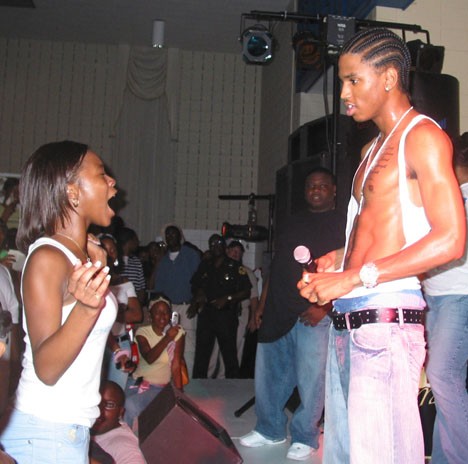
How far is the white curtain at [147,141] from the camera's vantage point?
34.2 ft

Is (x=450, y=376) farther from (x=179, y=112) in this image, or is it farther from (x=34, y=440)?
(x=179, y=112)

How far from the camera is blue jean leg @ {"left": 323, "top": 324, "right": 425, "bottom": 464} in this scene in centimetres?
159

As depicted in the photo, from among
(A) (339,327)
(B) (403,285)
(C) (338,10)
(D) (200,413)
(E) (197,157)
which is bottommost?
(D) (200,413)

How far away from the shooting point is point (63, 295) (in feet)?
4.86

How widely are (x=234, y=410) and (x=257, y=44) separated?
361 centimetres

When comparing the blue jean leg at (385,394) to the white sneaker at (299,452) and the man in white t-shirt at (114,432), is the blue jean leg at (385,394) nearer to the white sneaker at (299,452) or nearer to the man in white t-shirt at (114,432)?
the man in white t-shirt at (114,432)

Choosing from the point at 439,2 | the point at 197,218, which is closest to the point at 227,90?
the point at 197,218

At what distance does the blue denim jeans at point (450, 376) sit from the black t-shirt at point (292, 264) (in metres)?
0.98

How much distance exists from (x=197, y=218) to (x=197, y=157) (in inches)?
44.3

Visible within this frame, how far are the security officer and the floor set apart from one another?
2.52 feet

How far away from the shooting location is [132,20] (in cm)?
963

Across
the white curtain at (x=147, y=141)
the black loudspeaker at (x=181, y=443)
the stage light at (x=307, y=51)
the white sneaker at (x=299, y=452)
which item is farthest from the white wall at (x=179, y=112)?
the black loudspeaker at (x=181, y=443)

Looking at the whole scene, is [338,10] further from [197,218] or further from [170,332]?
[197,218]

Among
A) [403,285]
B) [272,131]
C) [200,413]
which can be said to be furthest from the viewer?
[272,131]
